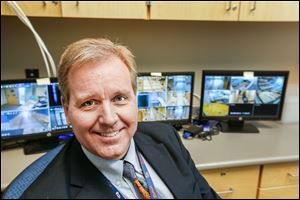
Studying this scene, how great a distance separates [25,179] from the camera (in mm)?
782

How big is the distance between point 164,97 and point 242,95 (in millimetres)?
541

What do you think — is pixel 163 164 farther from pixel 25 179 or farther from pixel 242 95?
pixel 242 95

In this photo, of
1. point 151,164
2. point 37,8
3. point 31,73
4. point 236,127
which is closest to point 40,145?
point 31,73

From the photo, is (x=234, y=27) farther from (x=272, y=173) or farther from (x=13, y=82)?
(x=13, y=82)

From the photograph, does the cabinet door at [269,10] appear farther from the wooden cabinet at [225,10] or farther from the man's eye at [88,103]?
the man's eye at [88,103]

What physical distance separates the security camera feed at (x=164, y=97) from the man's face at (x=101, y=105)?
0.83 meters

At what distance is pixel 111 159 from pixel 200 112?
1.10m

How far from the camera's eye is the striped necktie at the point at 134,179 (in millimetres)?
925

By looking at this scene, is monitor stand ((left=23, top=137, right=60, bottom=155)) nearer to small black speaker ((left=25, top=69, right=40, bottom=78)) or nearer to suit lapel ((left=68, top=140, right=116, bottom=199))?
small black speaker ((left=25, top=69, right=40, bottom=78))

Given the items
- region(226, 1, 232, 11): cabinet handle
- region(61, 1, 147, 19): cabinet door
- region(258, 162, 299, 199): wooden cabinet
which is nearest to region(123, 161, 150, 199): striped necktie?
region(61, 1, 147, 19): cabinet door

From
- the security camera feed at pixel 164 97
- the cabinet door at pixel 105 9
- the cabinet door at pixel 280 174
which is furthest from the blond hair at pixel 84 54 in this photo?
the cabinet door at pixel 280 174

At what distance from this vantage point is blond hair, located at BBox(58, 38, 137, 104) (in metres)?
0.84

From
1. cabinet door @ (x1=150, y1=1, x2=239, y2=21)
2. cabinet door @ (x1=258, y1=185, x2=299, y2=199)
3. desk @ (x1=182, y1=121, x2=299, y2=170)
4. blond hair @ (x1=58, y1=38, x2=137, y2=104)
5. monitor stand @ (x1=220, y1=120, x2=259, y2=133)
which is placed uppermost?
cabinet door @ (x1=150, y1=1, x2=239, y2=21)

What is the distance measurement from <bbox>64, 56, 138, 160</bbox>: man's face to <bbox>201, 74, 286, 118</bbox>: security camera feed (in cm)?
104
